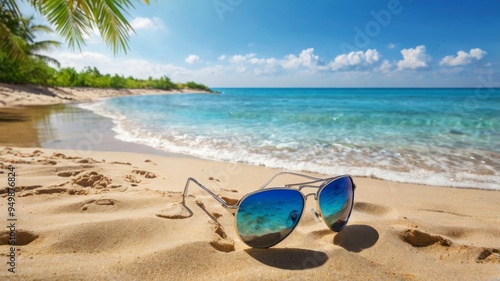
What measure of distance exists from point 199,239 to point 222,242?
0.44ft

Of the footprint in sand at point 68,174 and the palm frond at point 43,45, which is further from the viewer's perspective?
the palm frond at point 43,45

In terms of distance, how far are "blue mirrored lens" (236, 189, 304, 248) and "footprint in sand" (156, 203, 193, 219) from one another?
0.53m

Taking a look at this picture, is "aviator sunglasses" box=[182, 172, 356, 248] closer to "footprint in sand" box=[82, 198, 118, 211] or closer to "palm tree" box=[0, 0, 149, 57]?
"footprint in sand" box=[82, 198, 118, 211]

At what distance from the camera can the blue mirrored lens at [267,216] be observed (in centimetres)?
135

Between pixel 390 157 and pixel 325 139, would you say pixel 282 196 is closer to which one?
pixel 390 157

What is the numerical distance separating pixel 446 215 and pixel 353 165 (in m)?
1.82

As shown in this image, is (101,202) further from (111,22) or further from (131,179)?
(111,22)

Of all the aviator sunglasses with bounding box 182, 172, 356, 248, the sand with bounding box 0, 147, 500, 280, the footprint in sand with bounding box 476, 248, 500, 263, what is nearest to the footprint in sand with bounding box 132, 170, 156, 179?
the sand with bounding box 0, 147, 500, 280

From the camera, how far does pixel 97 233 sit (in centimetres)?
135

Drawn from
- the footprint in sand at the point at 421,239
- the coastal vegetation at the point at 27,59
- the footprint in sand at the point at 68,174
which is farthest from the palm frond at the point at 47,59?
the footprint in sand at the point at 421,239

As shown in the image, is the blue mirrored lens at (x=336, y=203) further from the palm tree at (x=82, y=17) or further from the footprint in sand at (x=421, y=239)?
the palm tree at (x=82, y=17)

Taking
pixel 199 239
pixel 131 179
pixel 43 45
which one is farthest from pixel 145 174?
pixel 43 45

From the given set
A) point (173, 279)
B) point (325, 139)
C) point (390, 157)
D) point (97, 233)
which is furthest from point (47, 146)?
point (390, 157)

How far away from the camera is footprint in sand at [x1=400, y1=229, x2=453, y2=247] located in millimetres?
1606
